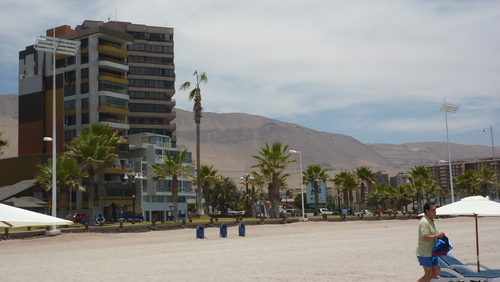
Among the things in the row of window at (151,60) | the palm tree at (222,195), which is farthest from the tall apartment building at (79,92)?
the palm tree at (222,195)

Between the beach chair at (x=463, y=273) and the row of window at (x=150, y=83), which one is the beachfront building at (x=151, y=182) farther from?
the beach chair at (x=463, y=273)

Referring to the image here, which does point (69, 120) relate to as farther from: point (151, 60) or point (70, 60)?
point (151, 60)

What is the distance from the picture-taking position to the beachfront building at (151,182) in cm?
7550

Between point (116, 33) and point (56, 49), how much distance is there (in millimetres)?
41381

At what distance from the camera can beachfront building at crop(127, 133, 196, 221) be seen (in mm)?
75500

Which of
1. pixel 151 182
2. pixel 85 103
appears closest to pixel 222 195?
pixel 151 182

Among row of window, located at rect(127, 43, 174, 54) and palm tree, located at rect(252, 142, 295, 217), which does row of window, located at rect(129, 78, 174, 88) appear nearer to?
row of window, located at rect(127, 43, 174, 54)

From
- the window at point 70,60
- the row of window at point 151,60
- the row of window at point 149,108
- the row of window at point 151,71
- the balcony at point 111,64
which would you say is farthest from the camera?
the row of window at point 151,60

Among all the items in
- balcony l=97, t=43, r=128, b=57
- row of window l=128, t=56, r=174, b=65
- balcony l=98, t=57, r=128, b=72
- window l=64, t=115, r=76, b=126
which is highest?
row of window l=128, t=56, r=174, b=65

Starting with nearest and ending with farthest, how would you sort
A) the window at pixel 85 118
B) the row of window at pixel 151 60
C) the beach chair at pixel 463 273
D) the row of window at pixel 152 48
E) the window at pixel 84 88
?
the beach chair at pixel 463 273 < the window at pixel 85 118 < the window at pixel 84 88 < the row of window at pixel 151 60 < the row of window at pixel 152 48

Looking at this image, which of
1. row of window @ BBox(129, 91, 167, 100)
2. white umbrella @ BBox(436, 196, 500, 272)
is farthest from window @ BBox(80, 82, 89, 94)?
white umbrella @ BBox(436, 196, 500, 272)

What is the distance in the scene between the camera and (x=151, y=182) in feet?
250

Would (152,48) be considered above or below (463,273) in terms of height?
above

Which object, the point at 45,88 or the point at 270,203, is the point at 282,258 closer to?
the point at 270,203
